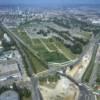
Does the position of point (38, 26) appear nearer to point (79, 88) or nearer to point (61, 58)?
point (61, 58)

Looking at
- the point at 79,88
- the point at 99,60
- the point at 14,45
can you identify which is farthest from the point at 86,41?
the point at 79,88

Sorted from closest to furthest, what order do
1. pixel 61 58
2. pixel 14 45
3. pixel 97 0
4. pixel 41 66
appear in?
pixel 41 66, pixel 61 58, pixel 14 45, pixel 97 0

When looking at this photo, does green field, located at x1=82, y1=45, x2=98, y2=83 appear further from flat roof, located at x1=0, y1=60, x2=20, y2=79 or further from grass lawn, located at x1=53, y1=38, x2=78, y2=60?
flat roof, located at x1=0, y1=60, x2=20, y2=79

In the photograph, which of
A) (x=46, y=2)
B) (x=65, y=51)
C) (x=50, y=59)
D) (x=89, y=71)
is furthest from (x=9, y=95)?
(x=46, y=2)

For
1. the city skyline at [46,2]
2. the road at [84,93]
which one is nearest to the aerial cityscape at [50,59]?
the road at [84,93]

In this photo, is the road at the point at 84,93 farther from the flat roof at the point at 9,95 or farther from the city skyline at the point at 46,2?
the city skyline at the point at 46,2

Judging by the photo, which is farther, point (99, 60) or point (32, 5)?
point (32, 5)

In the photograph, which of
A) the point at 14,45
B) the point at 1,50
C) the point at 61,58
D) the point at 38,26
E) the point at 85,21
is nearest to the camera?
the point at 61,58

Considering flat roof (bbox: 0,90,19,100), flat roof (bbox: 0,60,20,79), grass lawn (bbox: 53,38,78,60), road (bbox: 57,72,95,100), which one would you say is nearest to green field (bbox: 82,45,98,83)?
road (bbox: 57,72,95,100)

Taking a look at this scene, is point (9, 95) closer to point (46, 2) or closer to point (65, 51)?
point (65, 51)
